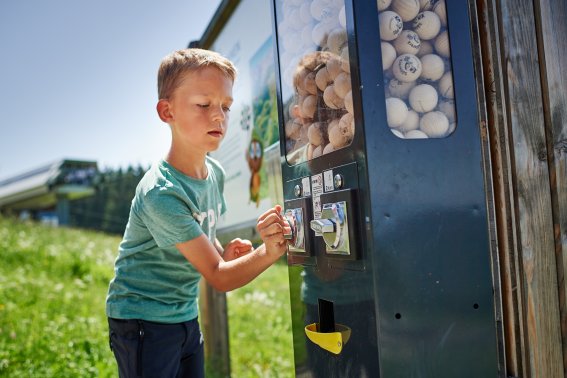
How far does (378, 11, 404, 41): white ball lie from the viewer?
4.58ft

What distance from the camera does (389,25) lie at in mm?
1399

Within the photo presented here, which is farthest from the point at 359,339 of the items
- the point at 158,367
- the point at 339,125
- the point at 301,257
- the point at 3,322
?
the point at 3,322

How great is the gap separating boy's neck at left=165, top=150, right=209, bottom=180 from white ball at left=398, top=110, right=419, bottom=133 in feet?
3.04

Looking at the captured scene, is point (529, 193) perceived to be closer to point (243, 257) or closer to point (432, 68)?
point (432, 68)

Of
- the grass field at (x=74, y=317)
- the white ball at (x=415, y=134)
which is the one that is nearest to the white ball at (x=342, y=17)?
the white ball at (x=415, y=134)

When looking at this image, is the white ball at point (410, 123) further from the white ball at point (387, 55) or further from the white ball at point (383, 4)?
the white ball at point (383, 4)

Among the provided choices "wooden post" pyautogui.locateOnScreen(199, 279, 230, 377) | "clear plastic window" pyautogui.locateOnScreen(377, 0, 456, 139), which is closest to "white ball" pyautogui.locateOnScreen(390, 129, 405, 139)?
"clear plastic window" pyautogui.locateOnScreen(377, 0, 456, 139)

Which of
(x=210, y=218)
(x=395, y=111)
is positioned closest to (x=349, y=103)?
(x=395, y=111)

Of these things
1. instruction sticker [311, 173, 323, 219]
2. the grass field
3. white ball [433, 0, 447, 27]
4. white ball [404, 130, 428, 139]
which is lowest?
the grass field

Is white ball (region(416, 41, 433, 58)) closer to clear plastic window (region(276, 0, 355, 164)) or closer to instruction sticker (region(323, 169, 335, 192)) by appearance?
clear plastic window (region(276, 0, 355, 164))

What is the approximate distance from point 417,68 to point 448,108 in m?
0.13

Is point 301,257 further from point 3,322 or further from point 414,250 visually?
point 3,322

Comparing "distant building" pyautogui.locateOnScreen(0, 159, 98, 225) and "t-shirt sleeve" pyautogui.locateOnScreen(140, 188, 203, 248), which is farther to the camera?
"distant building" pyautogui.locateOnScreen(0, 159, 98, 225)

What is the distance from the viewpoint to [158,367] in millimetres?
1909
